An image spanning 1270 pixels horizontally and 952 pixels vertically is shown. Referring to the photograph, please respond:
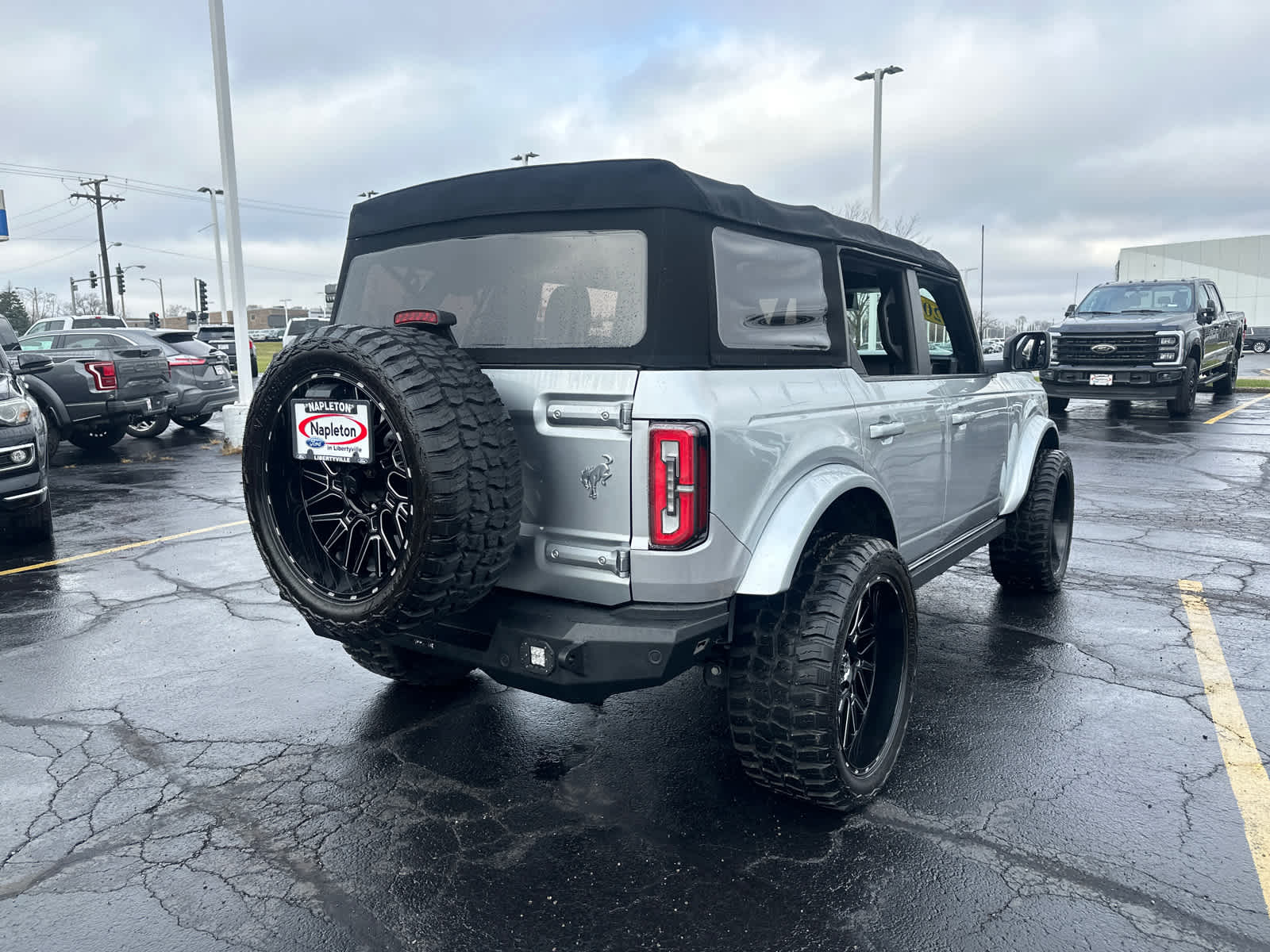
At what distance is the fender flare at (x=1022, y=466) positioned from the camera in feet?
16.7

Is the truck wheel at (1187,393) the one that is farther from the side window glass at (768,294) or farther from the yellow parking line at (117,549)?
the yellow parking line at (117,549)

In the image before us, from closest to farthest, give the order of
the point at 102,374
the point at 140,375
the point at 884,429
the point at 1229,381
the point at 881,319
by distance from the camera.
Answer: the point at 884,429, the point at 881,319, the point at 102,374, the point at 140,375, the point at 1229,381

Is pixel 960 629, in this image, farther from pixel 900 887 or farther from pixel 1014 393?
pixel 900 887

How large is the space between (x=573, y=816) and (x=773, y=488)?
131 cm

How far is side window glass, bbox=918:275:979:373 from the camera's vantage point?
4.78 meters

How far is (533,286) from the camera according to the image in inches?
119

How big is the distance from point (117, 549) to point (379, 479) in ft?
18.0

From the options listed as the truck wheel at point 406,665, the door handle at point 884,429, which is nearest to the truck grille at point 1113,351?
the door handle at point 884,429

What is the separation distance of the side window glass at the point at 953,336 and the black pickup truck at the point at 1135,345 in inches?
434

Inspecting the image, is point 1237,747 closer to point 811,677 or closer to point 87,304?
point 811,677

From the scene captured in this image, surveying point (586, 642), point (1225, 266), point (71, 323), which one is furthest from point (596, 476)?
point (1225, 266)

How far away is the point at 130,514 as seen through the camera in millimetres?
8617

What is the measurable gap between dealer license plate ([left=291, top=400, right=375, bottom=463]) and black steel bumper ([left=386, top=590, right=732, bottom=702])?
2.09ft

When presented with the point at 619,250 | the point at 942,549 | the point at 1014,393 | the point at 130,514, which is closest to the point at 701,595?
the point at 619,250
